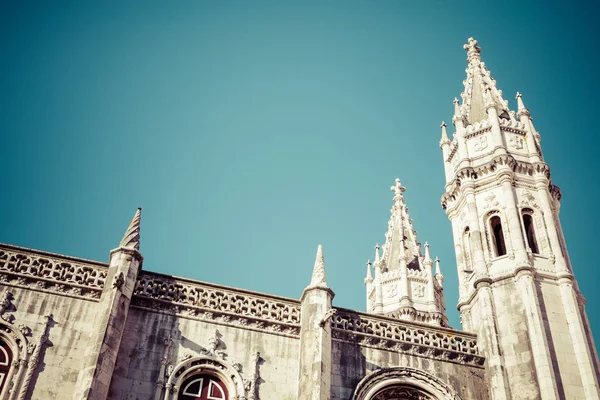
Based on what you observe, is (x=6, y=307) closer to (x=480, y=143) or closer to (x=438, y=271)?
(x=480, y=143)

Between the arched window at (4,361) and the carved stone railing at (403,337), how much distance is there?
8489mm

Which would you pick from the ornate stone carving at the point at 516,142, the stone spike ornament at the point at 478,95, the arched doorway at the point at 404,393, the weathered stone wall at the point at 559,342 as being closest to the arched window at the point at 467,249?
the weathered stone wall at the point at 559,342

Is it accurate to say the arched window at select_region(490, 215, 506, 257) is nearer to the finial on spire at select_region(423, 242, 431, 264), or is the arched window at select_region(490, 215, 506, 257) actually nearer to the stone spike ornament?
the stone spike ornament

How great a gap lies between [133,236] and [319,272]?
17.7 feet

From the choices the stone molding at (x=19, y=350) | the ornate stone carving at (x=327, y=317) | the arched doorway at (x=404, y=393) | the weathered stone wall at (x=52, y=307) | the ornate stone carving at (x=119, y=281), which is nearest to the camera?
the stone molding at (x=19, y=350)

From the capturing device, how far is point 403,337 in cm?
2016

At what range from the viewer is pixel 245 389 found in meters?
17.8

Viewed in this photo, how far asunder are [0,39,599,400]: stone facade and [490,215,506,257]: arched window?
0.11 m

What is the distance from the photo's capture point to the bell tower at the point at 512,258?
1919cm

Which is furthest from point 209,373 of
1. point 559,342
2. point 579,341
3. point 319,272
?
point 579,341

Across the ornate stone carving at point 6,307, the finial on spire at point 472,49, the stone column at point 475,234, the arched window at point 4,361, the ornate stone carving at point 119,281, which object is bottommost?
the arched window at point 4,361

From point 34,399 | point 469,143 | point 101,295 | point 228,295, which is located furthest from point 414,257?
point 34,399

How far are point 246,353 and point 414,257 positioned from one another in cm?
1927

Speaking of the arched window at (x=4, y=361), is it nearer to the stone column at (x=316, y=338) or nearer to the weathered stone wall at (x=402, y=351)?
the stone column at (x=316, y=338)
